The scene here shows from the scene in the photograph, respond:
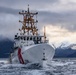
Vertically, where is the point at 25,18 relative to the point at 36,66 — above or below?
above

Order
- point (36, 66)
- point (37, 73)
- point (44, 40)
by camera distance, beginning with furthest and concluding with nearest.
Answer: point (44, 40)
point (36, 66)
point (37, 73)

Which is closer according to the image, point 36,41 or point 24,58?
point 24,58

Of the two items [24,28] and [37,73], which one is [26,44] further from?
[37,73]

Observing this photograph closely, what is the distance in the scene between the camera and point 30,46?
272 ft

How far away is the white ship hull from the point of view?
80.3m

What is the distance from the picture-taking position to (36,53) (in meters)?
81.3

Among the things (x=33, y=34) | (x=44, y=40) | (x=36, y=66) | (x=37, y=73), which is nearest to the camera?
(x=37, y=73)

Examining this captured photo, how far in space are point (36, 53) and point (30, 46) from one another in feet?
8.26

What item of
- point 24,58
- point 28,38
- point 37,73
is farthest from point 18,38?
point 37,73

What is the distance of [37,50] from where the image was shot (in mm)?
80750

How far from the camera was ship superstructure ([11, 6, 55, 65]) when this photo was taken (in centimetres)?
8081

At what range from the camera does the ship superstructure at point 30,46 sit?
80812 millimetres

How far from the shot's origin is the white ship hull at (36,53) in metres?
80.3

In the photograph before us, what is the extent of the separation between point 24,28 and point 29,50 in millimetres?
17755
